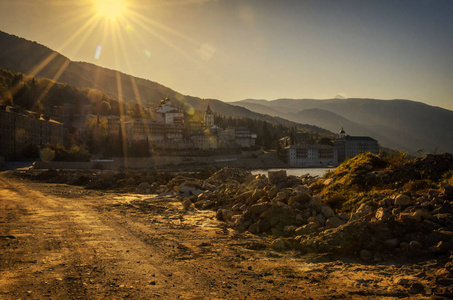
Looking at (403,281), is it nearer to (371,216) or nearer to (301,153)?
(371,216)

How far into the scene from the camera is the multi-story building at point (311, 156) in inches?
4872

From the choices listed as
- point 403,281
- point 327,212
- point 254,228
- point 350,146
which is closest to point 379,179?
point 327,212

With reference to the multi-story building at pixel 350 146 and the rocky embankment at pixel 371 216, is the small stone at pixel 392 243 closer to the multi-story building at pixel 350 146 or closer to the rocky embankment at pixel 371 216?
the rocky embankment at pixel 371 216

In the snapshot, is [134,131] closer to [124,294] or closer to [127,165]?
[127,165]

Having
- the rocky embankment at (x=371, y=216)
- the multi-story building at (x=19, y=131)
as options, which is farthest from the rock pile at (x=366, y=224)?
the multi-story building at (x=19, y=131)

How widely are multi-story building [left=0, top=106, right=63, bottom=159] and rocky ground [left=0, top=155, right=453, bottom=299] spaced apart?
55.8m

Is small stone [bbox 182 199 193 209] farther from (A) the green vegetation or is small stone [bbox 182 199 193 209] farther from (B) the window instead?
(B) the window

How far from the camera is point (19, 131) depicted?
65000mm

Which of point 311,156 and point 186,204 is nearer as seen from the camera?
point 186,204

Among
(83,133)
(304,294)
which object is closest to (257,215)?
(304,294)

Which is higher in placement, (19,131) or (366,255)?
(19,131)

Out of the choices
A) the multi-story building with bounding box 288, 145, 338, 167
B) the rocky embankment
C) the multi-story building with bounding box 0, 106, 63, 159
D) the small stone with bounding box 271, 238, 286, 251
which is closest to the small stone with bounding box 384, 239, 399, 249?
the rocky embankment

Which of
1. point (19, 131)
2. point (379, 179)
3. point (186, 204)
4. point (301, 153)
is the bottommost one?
point (186, 204)

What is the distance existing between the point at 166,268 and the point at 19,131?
69.5 m
